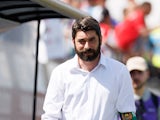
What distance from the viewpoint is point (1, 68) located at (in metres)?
11.3

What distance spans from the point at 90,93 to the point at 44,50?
7349 mm

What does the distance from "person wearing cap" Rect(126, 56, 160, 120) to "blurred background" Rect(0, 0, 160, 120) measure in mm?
3529

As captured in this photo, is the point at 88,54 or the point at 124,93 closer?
the point at 88,54

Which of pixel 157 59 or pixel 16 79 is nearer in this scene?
pixel 157 59

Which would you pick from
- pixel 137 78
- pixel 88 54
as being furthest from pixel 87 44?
pixel 137 78

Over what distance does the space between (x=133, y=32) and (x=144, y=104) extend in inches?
174

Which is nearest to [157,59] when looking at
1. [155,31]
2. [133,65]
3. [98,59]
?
[155,31]

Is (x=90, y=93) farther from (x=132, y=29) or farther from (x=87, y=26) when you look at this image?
(x=132, y=29)

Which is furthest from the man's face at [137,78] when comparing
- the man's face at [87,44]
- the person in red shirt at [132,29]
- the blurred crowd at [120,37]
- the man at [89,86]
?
the person in red shirt at [132,29]

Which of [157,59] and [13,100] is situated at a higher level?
[157,59]

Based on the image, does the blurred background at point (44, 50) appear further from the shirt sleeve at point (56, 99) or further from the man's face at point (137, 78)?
the shirt sleeve at point (56, 99)

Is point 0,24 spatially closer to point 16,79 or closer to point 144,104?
point 144,104

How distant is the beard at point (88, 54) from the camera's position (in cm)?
485

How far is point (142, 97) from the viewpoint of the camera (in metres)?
7.02
